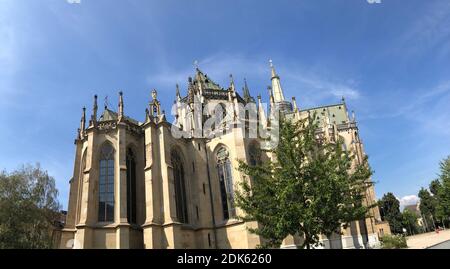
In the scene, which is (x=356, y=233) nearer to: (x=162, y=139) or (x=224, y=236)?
(x=224, y=236)

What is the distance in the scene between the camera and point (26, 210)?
1153 inches

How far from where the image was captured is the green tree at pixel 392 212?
243ft

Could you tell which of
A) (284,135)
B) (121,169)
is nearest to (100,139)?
(121,169)

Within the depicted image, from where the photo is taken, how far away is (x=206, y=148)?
33.8 meters

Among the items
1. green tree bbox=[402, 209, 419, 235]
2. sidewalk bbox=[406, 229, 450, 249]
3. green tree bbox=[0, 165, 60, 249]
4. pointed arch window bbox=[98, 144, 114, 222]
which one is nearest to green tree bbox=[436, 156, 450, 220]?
sidewalk bbox=[406, 229, 450, 249]

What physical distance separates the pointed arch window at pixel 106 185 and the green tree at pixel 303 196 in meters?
12.0

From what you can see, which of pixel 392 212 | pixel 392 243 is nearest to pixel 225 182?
pixel 392 243

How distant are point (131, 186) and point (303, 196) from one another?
16.4m

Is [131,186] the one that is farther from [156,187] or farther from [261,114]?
[261,114]

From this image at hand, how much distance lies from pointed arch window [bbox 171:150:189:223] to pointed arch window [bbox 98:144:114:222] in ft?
19.8

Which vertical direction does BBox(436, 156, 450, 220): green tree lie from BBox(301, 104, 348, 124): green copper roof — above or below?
below

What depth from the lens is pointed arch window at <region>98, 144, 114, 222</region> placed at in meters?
25.4

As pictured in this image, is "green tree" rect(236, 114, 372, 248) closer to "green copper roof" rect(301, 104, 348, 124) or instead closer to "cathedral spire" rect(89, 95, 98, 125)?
"cathedral spire" rect(89, 95, 98, 125)

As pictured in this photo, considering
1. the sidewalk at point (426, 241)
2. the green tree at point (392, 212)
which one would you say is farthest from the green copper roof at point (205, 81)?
the green tree at point (392, 212)
